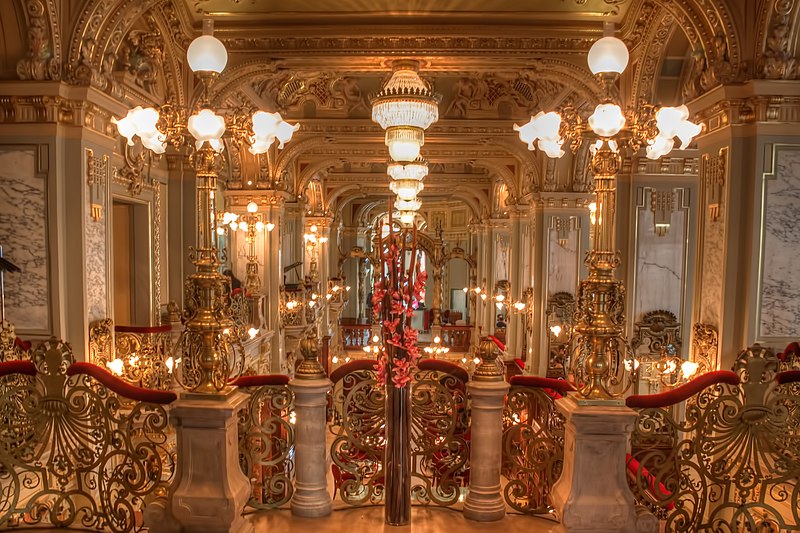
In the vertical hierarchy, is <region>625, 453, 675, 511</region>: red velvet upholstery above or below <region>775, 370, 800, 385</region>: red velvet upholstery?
below

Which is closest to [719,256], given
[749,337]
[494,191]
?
[749,337]

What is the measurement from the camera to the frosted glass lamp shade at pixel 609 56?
366 cm

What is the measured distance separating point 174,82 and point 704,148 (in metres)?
7.46

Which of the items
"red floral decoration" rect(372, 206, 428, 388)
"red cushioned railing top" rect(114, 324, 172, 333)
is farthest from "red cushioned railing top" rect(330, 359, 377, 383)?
"red cushioned railing top" rect(114, 324, 172, 333)

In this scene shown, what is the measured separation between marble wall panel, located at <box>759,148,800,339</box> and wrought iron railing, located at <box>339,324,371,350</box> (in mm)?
21067

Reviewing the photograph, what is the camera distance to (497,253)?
2138cm

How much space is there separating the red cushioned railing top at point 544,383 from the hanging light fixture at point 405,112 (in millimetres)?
3805

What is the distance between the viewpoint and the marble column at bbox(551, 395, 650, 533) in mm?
3703

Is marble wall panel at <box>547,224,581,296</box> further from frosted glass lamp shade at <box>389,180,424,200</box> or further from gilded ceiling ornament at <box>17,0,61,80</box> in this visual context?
gilded ceiling ornament at <box>17,0,61,80</box>

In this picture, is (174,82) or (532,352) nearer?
(174,82)

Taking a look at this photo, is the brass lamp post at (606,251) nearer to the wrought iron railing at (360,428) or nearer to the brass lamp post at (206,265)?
the wrought iron railing at (360,428)

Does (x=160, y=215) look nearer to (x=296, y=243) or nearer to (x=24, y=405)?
(x=24, y=405)

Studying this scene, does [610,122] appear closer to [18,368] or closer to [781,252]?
[781,252]

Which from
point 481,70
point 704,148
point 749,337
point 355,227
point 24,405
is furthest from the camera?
point 355,227
